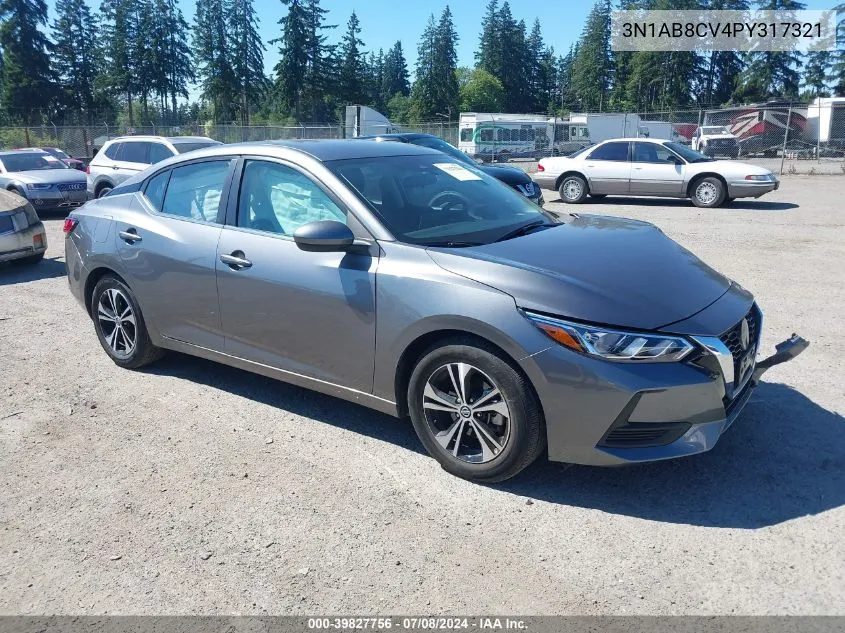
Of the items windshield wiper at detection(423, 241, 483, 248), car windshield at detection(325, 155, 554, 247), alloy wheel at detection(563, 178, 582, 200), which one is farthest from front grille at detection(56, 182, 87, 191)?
windshield wiper at detection(423, 241, 483, 248)

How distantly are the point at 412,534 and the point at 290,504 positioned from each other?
67 centimetres

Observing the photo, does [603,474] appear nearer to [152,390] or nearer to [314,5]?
[152,390]

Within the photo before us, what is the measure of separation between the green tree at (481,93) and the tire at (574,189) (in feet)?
285

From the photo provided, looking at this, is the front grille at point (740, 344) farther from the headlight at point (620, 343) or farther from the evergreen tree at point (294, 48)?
the evergreen tree at point (294, 48)

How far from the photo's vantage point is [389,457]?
155 inches

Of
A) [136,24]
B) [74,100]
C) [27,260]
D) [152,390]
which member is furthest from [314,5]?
[152,390]

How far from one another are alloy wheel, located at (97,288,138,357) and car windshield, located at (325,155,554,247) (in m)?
2.13

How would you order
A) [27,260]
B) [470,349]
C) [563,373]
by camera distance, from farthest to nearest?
[27,260] < [470,349] < [563,373]

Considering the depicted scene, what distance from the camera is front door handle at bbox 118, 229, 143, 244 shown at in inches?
195

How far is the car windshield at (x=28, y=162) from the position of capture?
1627 centimetres

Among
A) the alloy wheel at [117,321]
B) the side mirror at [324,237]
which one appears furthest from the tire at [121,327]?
the side mirror at [324,237]

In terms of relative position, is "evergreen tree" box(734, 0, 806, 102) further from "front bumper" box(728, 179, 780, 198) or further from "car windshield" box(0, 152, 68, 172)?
"car windshield" box(0, 152, 68, 172)

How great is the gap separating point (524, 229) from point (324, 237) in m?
1.26

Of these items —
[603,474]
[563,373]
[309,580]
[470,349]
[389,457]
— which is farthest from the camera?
[389,457]
